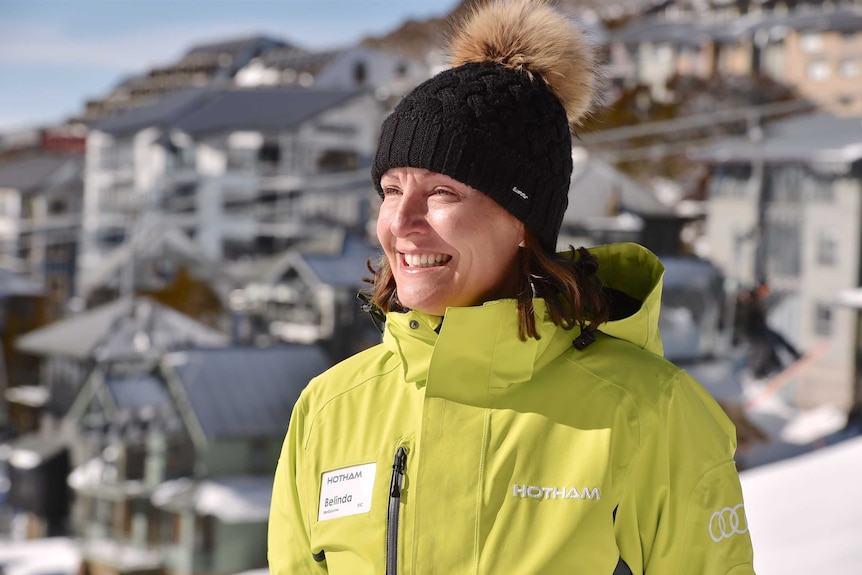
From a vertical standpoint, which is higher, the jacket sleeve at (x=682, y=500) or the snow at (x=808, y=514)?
the jacket sleeve at (x=682, y=500)

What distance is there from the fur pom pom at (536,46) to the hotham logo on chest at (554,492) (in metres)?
0.34

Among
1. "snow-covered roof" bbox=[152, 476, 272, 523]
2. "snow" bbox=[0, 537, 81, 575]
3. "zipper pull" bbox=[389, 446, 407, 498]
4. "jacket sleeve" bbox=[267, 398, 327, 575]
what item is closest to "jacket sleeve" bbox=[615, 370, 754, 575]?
"zipper pull" bbox=[389, 446, 407, 498]

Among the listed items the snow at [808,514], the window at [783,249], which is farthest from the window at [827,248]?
the snow at [808,514]

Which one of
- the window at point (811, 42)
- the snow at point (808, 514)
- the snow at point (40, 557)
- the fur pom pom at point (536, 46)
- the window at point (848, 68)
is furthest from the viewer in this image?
the window at point (811, 42)

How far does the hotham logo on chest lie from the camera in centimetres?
70

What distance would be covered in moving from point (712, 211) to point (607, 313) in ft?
46.7

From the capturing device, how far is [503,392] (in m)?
0.75

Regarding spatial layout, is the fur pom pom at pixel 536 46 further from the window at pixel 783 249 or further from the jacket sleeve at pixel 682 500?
the window at pixel 783 249

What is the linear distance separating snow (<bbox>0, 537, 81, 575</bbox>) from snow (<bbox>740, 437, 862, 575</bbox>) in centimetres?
1116

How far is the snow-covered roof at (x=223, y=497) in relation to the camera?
9977 mm

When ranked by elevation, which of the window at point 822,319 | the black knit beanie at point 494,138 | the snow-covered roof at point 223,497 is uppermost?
the black knit beanie at point 494,138

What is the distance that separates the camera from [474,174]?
786mm

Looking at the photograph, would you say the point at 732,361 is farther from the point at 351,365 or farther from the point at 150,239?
the point at 351,365

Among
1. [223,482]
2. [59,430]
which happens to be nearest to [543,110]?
[223,482]
